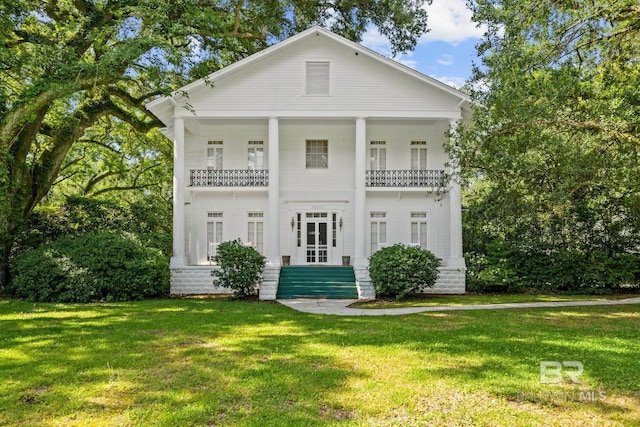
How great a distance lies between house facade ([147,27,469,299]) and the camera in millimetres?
17672

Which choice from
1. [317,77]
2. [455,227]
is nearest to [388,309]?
[455,227]

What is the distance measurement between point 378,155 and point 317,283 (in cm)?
691

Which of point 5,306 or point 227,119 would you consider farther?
point 227,119

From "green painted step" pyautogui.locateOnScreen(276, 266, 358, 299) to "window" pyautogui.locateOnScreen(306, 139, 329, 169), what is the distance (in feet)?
16.1

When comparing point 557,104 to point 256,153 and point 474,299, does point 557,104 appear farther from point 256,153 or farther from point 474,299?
point 256,153

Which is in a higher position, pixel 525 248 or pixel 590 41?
pixel 590 41

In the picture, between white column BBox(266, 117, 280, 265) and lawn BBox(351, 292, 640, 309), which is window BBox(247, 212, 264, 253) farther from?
lawn BBox(351, 292, 640, 309)

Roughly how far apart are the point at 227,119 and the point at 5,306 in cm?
1009

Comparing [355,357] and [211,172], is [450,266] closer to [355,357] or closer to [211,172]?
[211,172]

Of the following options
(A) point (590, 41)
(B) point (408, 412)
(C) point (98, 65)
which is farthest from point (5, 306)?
(A) point (590, 41)

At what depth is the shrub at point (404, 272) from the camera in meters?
14.3

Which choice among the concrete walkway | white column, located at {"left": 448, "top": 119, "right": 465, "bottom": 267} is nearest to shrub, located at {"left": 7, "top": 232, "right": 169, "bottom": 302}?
the concrete walkway

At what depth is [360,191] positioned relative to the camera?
18.0 metres

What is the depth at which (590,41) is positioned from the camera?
933 centimetres
